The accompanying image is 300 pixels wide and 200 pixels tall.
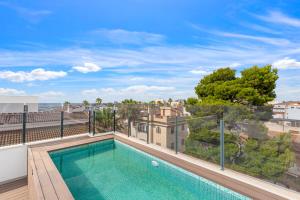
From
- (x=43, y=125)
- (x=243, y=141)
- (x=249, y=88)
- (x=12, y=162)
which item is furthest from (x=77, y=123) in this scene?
(x=249, y=88)

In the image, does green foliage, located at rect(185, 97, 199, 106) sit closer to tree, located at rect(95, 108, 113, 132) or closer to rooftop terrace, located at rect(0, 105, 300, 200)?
rooftop terrace, located at rect(0, 105, 300, 200)

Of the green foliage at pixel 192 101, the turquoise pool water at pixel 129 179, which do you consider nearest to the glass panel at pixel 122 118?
the turquoise pool water at pixel 129 179

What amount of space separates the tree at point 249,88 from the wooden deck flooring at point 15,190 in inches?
449

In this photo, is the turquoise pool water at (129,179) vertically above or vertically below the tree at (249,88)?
below

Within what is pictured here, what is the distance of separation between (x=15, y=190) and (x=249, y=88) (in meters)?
12.8

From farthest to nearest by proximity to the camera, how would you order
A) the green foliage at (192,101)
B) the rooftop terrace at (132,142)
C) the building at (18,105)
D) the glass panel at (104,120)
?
1. the building at (18,105)
2. the green foliage at (192,101)
3. the glass panel at (104,120)
4. the rooftop terrace at (132,142)

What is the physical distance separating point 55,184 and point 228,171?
3.42 meters

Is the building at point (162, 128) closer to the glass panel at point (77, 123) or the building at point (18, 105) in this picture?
the glass panel at point (77, 123)

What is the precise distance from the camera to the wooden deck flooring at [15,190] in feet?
13.2

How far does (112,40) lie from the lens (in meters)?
11.8

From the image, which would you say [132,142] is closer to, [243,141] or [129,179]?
[129,179]

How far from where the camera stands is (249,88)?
11.9 m

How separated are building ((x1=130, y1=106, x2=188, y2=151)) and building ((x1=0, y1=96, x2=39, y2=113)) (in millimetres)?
15861

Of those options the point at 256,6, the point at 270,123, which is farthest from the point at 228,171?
the point at 256,6
